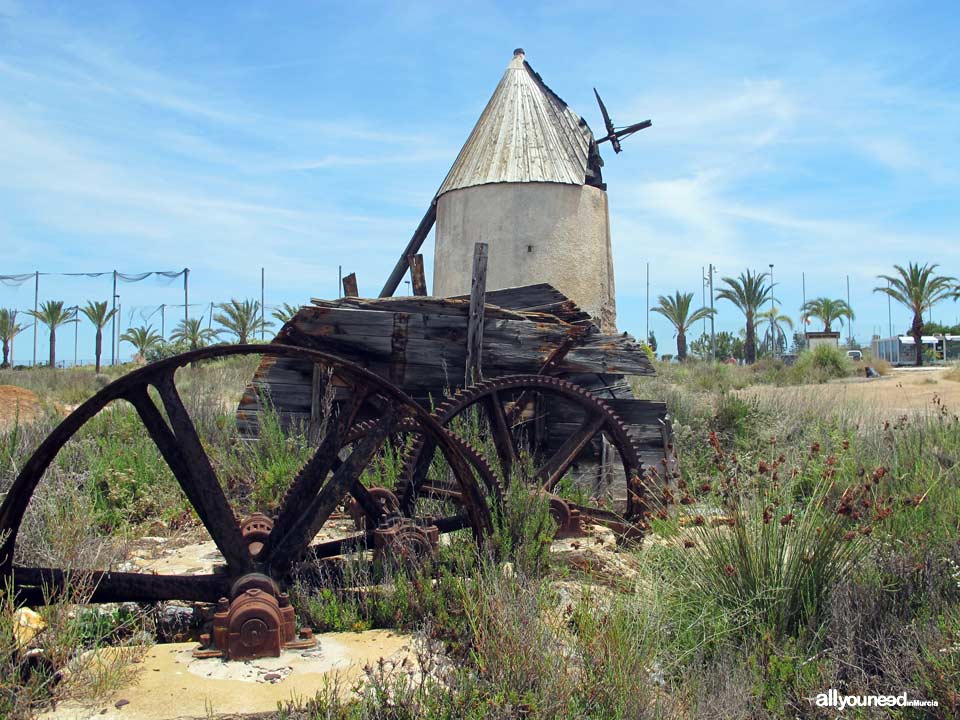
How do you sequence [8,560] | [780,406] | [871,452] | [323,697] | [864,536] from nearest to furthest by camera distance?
1. [323,697]
2. [8,560]
3. [864,536]
4. [871,452]
5. [780,406]

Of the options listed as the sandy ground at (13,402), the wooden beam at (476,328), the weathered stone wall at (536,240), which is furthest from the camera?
the sandy ground at (13,402)

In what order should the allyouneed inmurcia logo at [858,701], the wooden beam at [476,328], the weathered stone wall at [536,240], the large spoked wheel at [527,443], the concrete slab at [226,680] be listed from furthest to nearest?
the weathered stone wall at [536,240]
the wooden beam at [476,328]
the large spoked wheel at [527,443]
the allyouneed inmurcia logo at [858,701]
the concrete slab at [226,680]

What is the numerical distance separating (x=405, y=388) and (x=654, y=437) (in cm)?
234

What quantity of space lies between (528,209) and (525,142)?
1.52 meters

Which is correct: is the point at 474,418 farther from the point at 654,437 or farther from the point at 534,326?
the point at 654,437

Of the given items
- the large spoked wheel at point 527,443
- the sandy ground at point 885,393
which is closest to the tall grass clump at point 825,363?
the sandy ground at point 885,393

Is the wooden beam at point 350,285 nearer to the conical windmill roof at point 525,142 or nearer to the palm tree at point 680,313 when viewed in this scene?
the conical windmill roof at point 525,142

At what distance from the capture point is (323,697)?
363cm

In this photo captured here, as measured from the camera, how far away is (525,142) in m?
15.7

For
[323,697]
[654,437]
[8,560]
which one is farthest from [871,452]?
Answer: [8,560]

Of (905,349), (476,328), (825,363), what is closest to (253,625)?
(476,328)

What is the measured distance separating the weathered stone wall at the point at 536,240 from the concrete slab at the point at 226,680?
35.5 ft

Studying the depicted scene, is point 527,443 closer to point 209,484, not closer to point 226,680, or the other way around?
point 209,484

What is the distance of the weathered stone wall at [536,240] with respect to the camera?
14.9m
